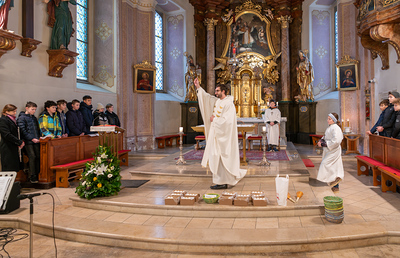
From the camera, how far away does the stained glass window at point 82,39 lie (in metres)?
11.0

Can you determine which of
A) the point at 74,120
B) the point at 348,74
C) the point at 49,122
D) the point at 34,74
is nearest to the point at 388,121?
the point at 348,74

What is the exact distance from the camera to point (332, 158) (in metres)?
5.86

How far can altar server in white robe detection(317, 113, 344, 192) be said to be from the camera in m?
5.78

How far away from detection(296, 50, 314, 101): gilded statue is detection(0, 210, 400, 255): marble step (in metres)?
10.9

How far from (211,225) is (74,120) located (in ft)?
17.1

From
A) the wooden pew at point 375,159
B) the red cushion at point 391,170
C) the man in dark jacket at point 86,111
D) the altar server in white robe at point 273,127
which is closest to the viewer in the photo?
the red cushion at point 391,170

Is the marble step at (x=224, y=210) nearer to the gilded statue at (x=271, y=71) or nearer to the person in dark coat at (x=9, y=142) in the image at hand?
the person in dark coat at (x=9, y=142)

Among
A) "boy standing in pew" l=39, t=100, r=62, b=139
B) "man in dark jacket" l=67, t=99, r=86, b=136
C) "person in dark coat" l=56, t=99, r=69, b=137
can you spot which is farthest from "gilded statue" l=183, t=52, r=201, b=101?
"boy standing in pew" l=39, t=100, r=62, b=139

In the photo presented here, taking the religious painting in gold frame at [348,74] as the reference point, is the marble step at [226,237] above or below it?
below

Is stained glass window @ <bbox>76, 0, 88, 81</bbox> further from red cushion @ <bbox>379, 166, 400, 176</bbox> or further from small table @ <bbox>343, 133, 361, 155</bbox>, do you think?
red cushion @ <bbox>379, 166, 400, 176</bbox>

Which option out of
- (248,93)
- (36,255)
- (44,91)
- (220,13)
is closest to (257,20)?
(220,13)

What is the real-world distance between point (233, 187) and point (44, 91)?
5356 millimetres

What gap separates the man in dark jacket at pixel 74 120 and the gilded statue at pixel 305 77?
1014 cm

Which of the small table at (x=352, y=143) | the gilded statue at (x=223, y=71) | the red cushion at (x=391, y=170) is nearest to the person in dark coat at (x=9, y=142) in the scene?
the red cushion at (x=391, y=170)
